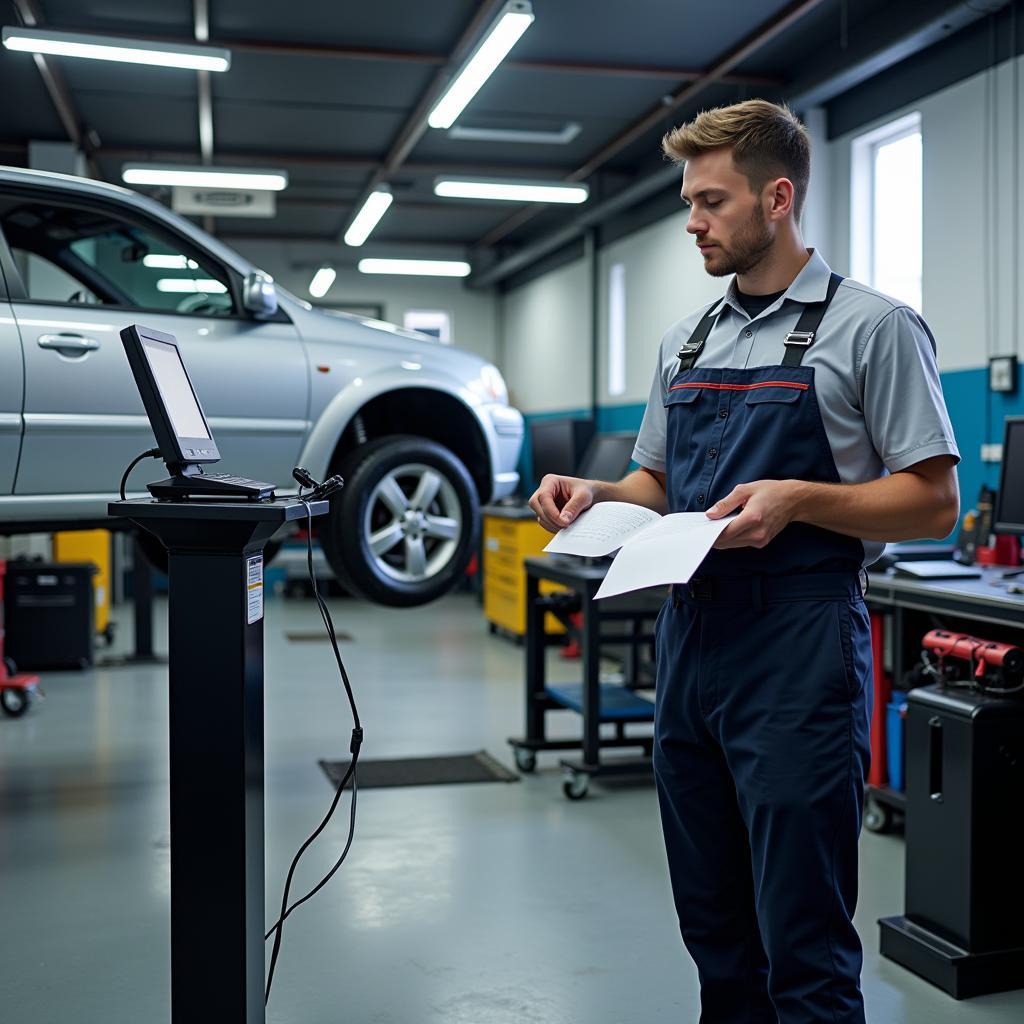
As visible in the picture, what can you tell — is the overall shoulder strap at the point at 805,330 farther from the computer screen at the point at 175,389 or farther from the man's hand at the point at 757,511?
the computer screen at the point at 175,389

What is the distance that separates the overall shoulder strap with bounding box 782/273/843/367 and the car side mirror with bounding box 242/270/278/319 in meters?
2.60

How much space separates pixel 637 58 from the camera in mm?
6824

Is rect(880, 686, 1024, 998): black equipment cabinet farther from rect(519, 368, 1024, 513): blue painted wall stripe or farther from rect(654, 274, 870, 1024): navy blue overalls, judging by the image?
rect(519, 368, 1024, 513): blue painted wall stripe

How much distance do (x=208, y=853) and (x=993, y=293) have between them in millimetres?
4533

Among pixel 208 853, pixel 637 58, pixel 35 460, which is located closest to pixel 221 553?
pixel 208 853

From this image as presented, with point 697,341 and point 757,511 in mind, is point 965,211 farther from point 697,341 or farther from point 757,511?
point 757,511

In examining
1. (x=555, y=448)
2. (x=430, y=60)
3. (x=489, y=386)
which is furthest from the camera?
(x=555, y=448)

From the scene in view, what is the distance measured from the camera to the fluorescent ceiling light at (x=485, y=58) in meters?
5.24

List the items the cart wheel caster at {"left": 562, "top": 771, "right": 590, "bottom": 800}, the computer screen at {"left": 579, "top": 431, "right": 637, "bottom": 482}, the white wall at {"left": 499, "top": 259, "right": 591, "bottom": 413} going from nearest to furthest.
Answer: the cart wheel caster at {"left": 562, "top": 771, "right": 590, "bottom": 800}
the computer screen at {"left": 579, "top": 431, "right": 637, "bottom": 482}
the white wall at {"left": 499, "top": 259, "right": 591, "bottom": 413}

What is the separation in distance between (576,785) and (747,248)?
2960 mm

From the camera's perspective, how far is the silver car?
3.66m

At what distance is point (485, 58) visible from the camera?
5.77m

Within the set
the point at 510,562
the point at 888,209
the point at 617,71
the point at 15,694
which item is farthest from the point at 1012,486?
the point at 510,562

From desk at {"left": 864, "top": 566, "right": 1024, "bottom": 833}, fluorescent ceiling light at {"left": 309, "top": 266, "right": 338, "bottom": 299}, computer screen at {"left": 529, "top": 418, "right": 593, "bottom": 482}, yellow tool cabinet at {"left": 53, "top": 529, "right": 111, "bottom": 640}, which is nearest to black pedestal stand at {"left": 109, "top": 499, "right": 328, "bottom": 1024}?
desk at {"left": 864, "top": 566, "right": 1024, "bottom": 833}
